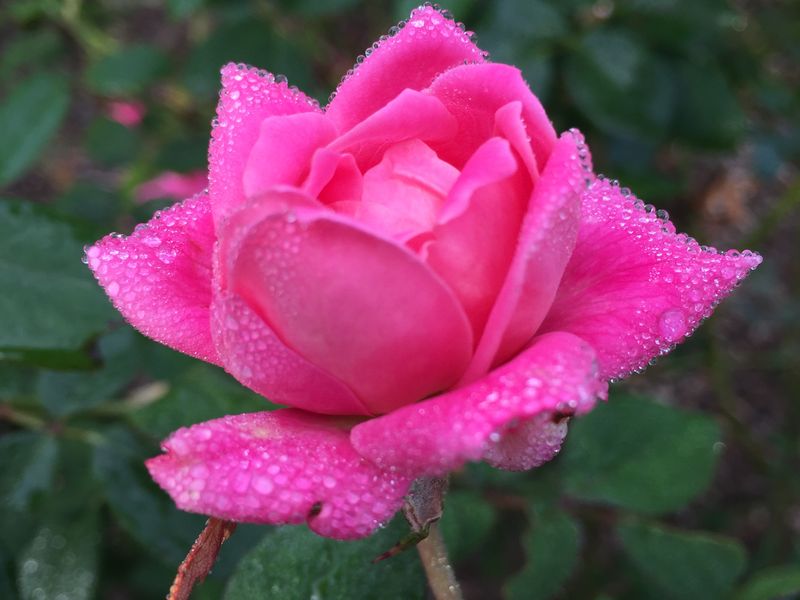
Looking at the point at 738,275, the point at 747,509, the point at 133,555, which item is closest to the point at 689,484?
the point at 738,275

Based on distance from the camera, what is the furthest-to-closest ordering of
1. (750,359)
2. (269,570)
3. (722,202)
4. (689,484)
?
(722,202), (750,359), (689,484), (269,570)

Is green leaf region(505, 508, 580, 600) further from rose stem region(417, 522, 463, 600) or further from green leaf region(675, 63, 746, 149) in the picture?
green leaf region(675, 63, 746, 149)

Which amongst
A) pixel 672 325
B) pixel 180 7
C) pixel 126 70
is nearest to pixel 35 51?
pixel 126 70

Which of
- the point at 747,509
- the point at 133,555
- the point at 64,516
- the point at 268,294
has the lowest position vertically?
the point at 133,555

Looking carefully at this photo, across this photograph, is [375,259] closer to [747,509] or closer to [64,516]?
[64,516]

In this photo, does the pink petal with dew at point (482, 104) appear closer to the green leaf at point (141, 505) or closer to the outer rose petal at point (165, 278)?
the outer rose petal at point (165, 278)

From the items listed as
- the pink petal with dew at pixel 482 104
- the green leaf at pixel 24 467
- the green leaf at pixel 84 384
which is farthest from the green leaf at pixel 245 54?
the pink petal with dew at pixel 482 104

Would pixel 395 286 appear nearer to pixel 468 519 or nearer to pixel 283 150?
pixel 283 150
